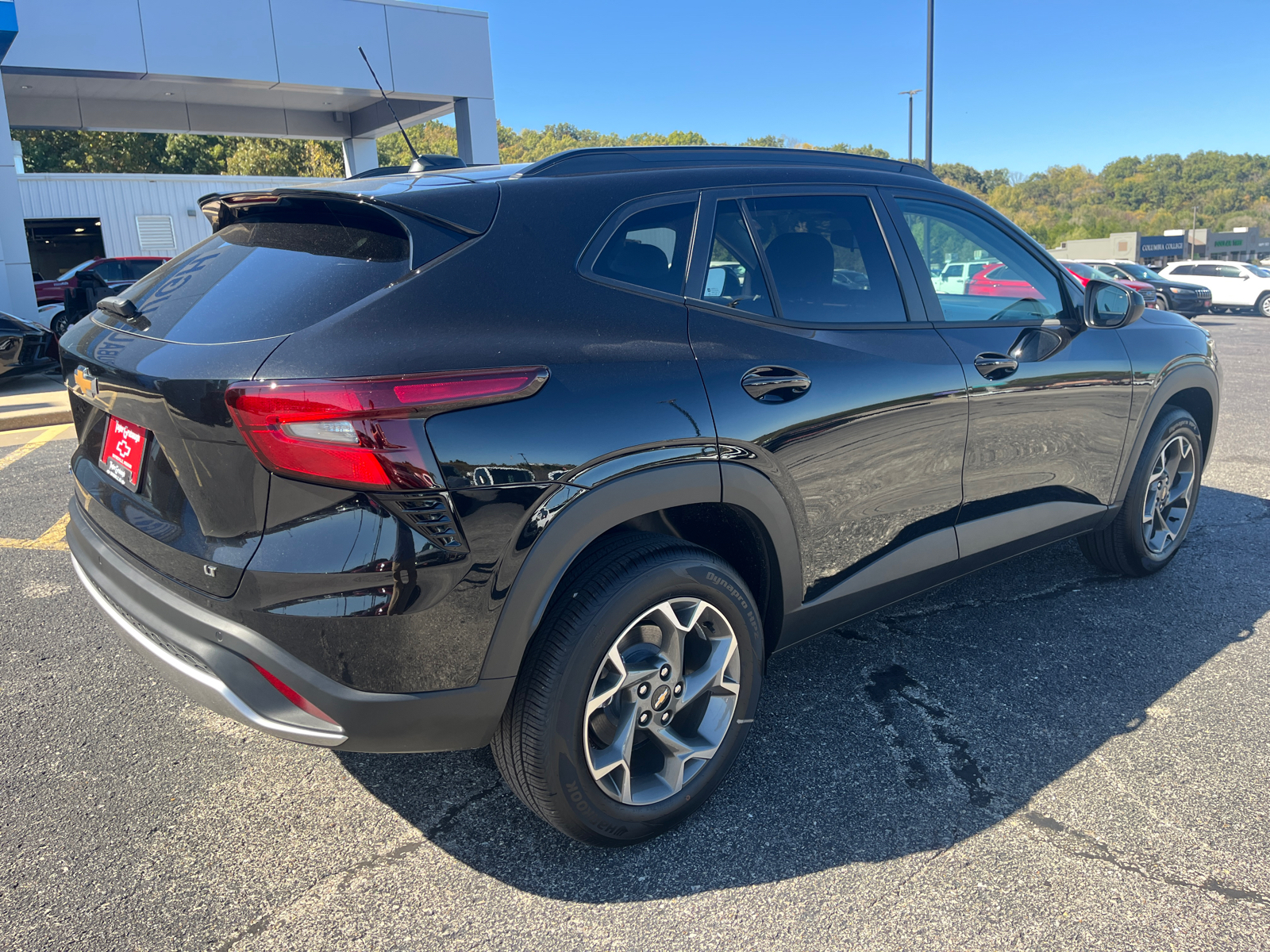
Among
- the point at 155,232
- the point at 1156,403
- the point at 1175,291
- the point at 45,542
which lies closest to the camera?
the point at 1156,403

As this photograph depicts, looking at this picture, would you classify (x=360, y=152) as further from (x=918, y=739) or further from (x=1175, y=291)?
(x=918, y=739)

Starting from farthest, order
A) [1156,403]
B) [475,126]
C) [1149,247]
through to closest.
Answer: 1. [1149,247]
2. [475,126]
3. [1156,403]

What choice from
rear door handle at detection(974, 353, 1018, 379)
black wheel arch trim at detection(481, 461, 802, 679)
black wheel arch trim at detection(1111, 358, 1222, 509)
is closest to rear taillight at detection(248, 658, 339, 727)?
black wheel arch trim at detection(481, 461, 802, 679)

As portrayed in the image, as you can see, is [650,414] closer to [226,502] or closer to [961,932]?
[226,502]

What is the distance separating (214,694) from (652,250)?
155 centimetres

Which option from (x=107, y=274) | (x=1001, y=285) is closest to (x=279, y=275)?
(x=1001, y=285)

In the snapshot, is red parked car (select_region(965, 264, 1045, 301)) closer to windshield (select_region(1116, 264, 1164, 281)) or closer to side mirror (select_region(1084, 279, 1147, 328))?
side mirror (select_region(1084, 279, 1147, 328))

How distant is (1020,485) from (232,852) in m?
2.85

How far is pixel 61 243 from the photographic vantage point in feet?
88.5

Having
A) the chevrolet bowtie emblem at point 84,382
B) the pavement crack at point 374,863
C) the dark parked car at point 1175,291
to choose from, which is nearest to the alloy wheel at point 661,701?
the pavement crack at point 374,863

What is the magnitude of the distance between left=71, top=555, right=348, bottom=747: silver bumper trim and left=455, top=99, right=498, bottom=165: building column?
1712cm

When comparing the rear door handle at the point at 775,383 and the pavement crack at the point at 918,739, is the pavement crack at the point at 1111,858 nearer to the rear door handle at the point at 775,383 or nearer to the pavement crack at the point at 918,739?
the pavement crack at the point at 918,739

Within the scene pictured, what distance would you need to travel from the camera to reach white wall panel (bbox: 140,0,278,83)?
48.8ft

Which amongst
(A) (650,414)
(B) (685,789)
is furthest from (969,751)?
(A) (650,414)
